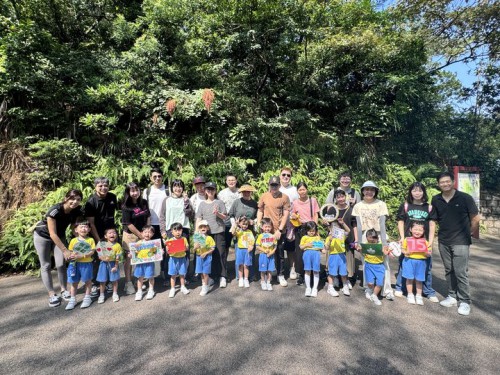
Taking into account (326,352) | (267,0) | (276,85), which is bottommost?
(326,352)

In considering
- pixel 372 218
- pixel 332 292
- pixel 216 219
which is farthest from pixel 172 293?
pixel 372 218

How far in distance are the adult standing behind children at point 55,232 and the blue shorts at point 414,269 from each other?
5.20m

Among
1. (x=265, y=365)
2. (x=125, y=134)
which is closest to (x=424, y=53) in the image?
(x=125, y=134)

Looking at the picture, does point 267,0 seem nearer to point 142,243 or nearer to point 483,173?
point 142,243

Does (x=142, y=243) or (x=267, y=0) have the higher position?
(x=267, y=0)

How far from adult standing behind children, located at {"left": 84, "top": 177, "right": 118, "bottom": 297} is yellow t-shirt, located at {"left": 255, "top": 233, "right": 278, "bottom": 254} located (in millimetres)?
2589

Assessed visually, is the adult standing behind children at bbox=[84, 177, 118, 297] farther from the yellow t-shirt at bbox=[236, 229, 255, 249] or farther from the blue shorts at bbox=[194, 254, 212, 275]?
the yellow t-shirt at bbox=[236, 229, 255, 249]

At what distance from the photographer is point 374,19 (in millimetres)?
9031

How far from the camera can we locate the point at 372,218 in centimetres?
→ 426

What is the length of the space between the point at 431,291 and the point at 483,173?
34.3 ft

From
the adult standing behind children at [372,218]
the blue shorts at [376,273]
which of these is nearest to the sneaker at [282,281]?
the blue shorts at [376,273]

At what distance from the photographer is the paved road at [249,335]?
275cm

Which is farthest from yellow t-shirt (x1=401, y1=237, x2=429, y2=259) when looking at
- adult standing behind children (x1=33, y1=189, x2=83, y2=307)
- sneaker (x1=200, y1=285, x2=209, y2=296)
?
adult standing behind children (x1=33, y1=189, x2=83, y2=307)

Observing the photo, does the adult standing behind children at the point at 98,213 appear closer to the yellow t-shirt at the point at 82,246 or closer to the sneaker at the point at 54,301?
the yellow t-shirt at the point at 82,246
